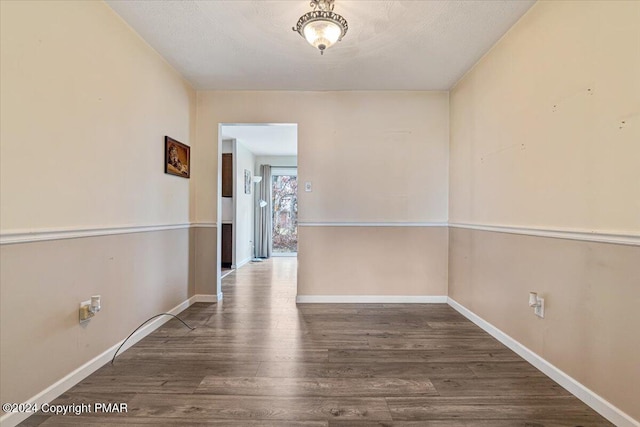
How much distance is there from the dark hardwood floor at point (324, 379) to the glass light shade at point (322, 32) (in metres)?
2.16

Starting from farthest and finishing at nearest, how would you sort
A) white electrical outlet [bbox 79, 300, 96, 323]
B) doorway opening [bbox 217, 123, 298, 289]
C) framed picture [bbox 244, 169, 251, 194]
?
framed picture [bbox 244, 169, 251, 194] < doorway opening [bbox 217, 123, 298, 289] < white electrical outlet [bbox 79, 300, 96, 323]

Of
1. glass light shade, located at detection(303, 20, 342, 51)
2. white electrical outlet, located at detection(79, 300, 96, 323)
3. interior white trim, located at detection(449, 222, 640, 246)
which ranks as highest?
glass light shade, located at detection(303, 20, 342, 51)

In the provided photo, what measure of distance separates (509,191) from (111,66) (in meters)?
3.05

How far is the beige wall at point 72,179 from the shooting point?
56.6 inches

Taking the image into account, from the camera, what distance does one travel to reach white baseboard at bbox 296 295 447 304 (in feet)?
11.3

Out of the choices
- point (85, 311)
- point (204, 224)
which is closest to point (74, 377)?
point (85, 311)

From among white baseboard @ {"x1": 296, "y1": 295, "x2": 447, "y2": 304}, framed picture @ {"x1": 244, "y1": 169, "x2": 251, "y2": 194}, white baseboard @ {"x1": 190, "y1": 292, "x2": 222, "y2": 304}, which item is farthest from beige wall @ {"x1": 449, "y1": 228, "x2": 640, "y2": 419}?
framed picture @ {"x1": 244, "y1": 169, "x2": 251, "y2": 194}

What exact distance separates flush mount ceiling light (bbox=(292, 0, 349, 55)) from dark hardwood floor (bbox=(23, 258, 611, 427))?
216 cm

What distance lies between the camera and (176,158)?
301 cm

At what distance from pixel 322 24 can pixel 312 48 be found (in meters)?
0.66

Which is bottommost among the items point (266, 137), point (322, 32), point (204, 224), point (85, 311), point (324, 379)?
point (324, 379)

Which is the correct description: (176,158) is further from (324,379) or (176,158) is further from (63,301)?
(324,379)

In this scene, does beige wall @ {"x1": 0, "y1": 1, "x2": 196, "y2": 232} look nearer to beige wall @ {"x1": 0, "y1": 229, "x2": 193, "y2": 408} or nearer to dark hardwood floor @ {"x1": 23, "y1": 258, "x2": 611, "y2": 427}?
beige wall @ {"x1": 0, "y1": 229, "x2": 193, "y2": 408}

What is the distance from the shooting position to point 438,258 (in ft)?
11.4
